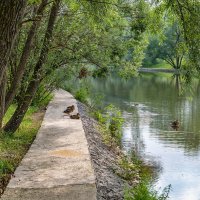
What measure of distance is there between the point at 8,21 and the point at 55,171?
13.4 feet

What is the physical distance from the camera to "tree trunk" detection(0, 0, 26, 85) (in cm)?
446

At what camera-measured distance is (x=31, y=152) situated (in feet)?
31.3

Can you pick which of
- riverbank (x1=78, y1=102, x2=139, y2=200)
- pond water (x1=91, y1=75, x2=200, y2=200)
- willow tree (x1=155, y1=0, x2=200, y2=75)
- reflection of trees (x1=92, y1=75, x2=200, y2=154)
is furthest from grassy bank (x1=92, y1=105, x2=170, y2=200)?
willow tree (x1=155, y1=0, x2=200, y2=75)

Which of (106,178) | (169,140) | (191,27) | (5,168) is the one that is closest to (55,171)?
(5,168)

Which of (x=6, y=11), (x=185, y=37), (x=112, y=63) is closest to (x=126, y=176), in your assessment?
(x=185, y=37)

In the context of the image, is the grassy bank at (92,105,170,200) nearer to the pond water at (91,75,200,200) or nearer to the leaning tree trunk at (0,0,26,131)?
the pond water at (91,75,200,200)

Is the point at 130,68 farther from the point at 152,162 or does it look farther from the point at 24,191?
the point at 24,191

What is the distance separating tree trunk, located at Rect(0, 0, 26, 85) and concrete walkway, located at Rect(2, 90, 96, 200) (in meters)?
2.72

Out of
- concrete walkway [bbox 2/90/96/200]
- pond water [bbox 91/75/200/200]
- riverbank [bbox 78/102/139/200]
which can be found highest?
concrete walkway [bbox 2/90/96/200]

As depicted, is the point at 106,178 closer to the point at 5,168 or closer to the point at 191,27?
the point at 5,168

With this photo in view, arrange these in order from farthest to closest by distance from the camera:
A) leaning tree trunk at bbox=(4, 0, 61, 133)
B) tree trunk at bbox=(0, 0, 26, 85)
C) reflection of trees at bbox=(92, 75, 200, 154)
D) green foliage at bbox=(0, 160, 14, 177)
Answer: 1. reflection of trees at bbox=(92, 75, 200, 154)
2. leaning tree trunk at bbox=(4, 0, 61, 133)
3. green foliage at bbox=(0, 160, 14, 177)
4. tree trunk at bbox=(0, 0, 26, 85)

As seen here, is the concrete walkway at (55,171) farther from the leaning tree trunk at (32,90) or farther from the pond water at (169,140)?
the pond water at (169,140)

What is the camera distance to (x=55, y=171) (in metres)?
7.98

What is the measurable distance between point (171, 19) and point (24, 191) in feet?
13.3
